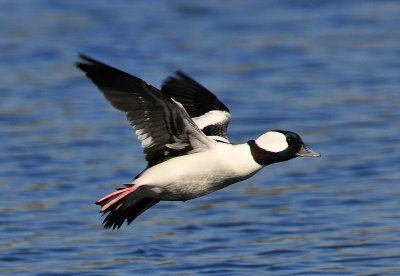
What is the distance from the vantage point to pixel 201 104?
341 inches

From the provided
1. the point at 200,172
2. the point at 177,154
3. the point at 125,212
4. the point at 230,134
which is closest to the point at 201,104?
the point at 177,154

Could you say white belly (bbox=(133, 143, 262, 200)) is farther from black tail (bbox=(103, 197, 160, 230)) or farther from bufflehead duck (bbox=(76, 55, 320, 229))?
black tail (bbox=(103, 197, 160, 230))

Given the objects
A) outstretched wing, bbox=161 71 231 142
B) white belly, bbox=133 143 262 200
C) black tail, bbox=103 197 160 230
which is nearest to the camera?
white belly, bbox=133 143 262 200

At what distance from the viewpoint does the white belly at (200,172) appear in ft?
24.0

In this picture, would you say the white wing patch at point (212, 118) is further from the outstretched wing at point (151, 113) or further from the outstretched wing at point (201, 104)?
the outstretched wing at point (151, 113)

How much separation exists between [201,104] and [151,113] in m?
1.53

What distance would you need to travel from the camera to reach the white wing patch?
8.35 metres

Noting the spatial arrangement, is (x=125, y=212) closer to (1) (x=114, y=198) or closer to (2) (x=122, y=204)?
(2) (x=122, y=204)

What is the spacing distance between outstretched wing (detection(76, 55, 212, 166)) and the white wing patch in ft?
2.77

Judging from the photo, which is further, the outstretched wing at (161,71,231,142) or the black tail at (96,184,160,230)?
the outstretched wing at (161,71,231,142)

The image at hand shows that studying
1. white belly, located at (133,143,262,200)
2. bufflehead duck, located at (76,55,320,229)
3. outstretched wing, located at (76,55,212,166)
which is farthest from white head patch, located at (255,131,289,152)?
outstretched wing, located at (76,55,212,166)

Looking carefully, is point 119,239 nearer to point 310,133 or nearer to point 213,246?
point 213,246

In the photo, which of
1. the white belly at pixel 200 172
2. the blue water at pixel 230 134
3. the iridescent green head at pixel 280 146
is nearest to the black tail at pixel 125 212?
the white belly at pixel 200 172

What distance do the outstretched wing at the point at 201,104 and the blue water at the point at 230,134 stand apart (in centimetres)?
111
